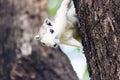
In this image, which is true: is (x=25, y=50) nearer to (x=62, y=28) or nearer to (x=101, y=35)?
(x=62, y=28)

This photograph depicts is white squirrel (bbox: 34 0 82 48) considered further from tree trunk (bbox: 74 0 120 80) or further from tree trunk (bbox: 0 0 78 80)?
tree trunk (bbox: 0 0 78 80)

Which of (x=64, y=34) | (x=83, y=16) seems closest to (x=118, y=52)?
(x=83, y=16)

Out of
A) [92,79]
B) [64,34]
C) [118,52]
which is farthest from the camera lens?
[64,34]

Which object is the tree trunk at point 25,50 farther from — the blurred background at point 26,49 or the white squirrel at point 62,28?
the white squirrel at point 62,28

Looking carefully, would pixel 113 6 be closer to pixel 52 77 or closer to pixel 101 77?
pixel 101 77

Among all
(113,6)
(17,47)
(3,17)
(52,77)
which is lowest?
(52,77)

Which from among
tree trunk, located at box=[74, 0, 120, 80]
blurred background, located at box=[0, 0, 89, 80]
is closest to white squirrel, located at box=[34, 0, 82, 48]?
tree trunk, located at box=[74, 0, 120, 80]

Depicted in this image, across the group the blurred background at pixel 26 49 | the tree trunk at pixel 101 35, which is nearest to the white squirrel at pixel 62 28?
the tree trunk at pixel 101 35
